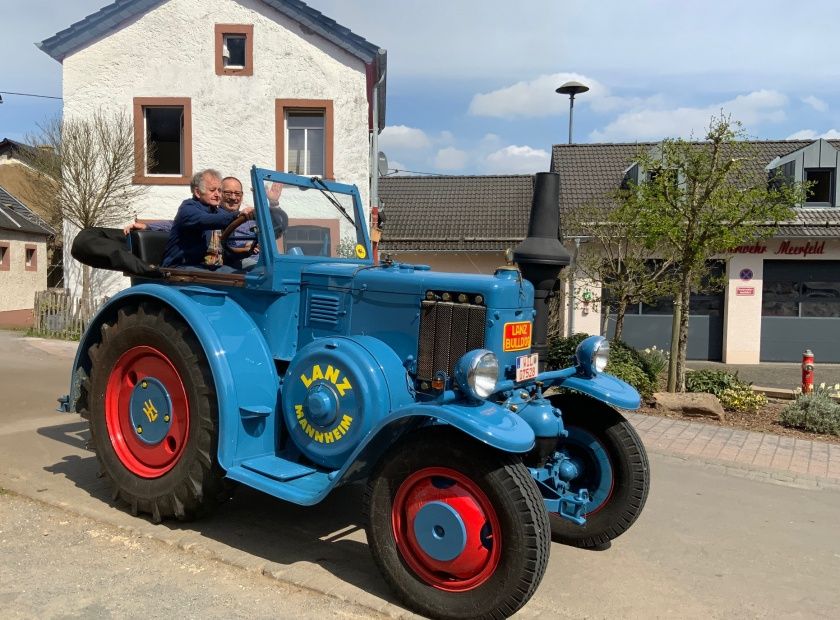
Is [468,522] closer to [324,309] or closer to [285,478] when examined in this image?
[285,478]

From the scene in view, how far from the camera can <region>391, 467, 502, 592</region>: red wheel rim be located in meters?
3.02

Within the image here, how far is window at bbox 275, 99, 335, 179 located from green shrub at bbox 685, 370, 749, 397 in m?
8.73

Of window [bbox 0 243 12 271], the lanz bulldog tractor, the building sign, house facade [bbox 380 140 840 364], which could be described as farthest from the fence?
the building sign

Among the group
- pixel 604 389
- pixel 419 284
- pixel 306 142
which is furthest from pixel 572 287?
pixel 419 284

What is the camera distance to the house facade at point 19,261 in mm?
19031

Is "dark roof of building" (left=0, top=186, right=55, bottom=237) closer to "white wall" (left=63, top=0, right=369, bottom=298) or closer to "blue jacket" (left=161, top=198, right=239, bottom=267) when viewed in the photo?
"white wall" (left=63, top=0, right=369, bottom=298)

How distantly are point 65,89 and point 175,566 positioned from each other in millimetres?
14176

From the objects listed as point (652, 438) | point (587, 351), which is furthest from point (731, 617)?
point (652, 438)

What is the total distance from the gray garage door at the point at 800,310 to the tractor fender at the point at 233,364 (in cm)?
1601

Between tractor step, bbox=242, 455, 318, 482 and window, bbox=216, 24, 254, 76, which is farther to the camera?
window, bbox=216, 24, 254, 76

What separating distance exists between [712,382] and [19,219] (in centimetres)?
1974

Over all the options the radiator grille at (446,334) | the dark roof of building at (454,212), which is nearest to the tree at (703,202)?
the radiator grille at (446,334)

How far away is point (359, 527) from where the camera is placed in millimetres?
4172

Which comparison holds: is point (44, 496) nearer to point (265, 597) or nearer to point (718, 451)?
point (265, 597)
